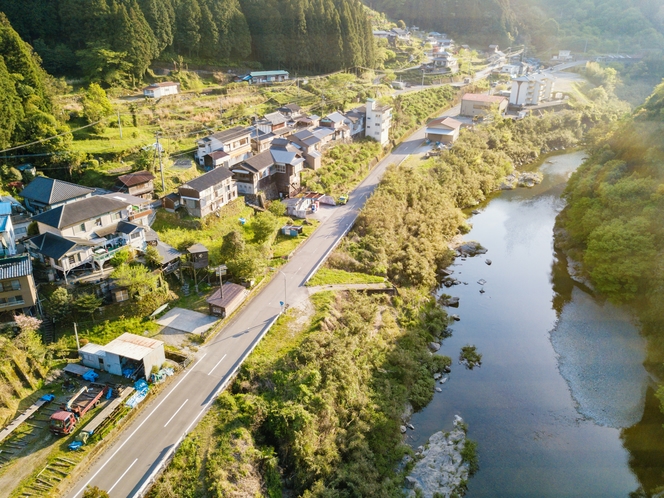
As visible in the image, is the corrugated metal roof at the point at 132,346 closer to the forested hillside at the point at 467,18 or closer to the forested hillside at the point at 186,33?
the forested hillside at the point at 186,33

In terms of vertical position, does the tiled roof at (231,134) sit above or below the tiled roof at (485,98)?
above

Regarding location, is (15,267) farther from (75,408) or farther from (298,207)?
(298,207)

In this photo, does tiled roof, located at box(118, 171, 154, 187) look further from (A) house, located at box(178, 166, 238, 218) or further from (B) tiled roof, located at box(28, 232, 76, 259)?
(B) tiled roof, located at box(28, 232, 76, 259)

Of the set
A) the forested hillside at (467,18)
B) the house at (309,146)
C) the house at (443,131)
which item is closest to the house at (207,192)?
the house at (309,146)

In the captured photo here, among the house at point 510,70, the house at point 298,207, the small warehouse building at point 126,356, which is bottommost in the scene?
the small warehouse building at point 126,356

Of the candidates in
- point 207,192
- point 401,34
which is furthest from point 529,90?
point 207,192

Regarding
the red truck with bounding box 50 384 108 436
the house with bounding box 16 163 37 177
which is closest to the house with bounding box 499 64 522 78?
the house with bounding box 16 163 37 177
